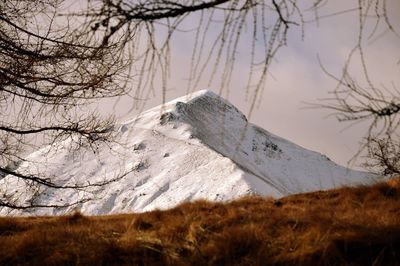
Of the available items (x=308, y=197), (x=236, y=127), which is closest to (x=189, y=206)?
(x=308, y=197)

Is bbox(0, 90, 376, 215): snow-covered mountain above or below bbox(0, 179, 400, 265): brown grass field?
above

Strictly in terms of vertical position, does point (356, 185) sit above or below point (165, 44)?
below

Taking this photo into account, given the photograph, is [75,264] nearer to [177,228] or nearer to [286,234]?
[177,228]

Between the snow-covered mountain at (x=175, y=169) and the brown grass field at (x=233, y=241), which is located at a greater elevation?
the snow-covered mountain at (x=175, y=169)

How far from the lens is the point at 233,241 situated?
136 inches

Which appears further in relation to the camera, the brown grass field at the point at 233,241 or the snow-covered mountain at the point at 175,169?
the snow-covered mountain at the point at 175,169

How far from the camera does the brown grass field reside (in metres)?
3.16

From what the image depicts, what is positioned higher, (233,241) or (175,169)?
(175,169)

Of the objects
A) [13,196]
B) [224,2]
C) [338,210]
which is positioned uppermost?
[224,2]

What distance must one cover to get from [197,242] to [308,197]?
323 cm

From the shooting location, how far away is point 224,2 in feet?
9.11

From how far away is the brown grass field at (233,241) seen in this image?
10.4 ft

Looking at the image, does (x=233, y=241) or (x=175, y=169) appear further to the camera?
(x=175, y=169)

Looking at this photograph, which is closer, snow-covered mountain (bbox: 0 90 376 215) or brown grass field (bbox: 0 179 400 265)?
brown grass field (bbox: 0 179 400 265)
